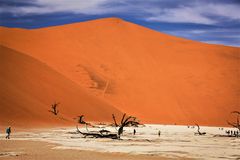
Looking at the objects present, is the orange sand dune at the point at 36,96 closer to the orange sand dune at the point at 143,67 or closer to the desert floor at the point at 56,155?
the orange sand dune at the point at 143,67

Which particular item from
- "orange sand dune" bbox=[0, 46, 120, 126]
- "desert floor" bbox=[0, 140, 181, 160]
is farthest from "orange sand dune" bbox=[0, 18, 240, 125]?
"desert floor" bbox=[0, 140, 181, 160]

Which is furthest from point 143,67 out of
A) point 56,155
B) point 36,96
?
point 56,155

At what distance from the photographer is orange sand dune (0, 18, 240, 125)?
226 ft

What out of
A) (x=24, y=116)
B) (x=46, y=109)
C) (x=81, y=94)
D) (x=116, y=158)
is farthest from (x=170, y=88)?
(x=116, y=158)

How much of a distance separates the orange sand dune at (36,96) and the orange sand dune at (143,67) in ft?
28.3

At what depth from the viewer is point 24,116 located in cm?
4266

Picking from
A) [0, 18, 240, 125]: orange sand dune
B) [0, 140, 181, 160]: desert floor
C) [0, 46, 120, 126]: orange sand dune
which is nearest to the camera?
[0, 140, 181, 160]: desert floor

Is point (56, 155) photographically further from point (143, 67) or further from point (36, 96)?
point (143, 67)

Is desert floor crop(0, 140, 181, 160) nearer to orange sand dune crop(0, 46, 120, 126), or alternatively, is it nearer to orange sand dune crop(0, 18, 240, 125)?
orange sand dune crop(0, 46, 120, 126)

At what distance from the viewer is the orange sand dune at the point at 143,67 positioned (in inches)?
2712

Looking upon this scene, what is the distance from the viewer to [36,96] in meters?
50.1

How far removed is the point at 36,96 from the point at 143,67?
33715 millimetres

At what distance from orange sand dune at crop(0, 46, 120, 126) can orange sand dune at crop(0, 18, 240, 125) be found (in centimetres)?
862

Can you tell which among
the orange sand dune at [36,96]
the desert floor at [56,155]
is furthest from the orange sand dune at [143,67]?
the desert floor at [56,155]
